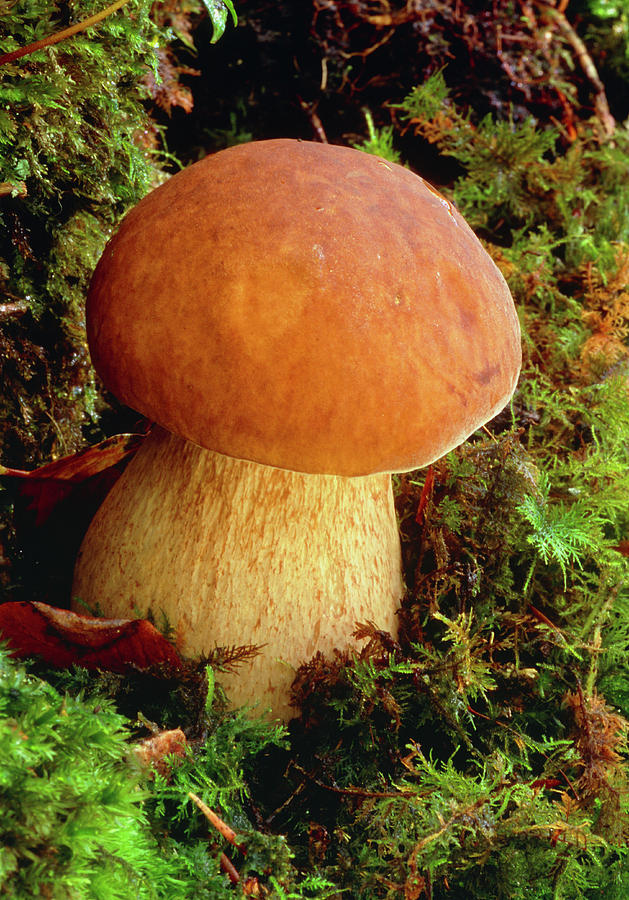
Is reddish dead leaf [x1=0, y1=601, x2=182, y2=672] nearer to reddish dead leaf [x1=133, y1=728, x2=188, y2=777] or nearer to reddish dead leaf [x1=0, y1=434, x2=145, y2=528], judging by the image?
reddish dead leaf [x1=133, y1=728, x2=188, y2=777]

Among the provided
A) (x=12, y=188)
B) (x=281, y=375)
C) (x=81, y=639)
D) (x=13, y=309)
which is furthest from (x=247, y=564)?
(x=12, y=188)

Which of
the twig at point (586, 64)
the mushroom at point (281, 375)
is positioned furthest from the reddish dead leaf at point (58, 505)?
the twig at point (586, 64)

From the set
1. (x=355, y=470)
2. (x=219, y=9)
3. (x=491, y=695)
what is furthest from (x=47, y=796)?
(x=219, y=9)

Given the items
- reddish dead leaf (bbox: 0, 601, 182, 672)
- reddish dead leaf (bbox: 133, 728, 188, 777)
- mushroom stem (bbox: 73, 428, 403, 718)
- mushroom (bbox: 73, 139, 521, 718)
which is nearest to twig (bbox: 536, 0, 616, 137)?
mushroom (bbox: 73, 139, 521, 718)

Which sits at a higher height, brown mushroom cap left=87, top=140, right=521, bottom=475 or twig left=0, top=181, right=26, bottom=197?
twig left=0, top=181, right=26, bottom=197

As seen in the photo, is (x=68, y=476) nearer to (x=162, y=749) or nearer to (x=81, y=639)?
(x=81, y=639)

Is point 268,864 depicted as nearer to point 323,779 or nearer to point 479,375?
point 323,779

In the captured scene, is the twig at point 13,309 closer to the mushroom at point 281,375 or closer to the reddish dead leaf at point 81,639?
the mushroom at point 281,375
